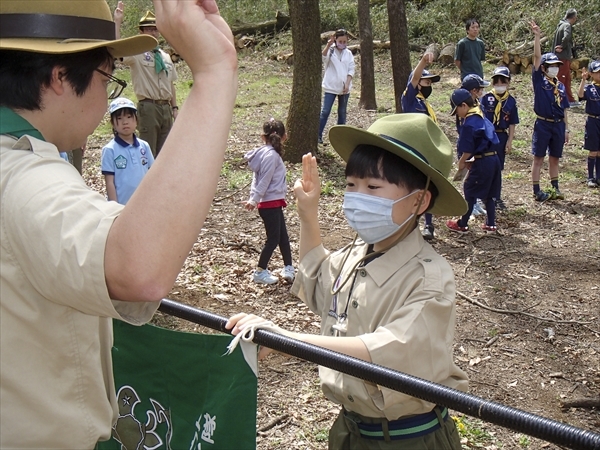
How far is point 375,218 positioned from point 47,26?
144 cm

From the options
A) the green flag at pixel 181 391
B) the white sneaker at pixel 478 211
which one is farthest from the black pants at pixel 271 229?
the green flag at pixel 181 391

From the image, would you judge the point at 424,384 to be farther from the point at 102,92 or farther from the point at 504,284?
the point at 504,284

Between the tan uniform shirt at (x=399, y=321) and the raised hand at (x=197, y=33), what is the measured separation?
1.14m

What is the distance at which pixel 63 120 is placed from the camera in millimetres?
1448

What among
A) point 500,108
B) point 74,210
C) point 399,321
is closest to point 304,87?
point 500,108

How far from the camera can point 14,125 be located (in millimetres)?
1366

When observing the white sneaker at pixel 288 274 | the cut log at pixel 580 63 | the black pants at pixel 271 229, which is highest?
the cut log at pixel 580 63

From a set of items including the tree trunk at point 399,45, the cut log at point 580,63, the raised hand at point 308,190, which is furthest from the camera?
the cut log at point 580,63

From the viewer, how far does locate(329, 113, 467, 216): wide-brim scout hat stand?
2457mm

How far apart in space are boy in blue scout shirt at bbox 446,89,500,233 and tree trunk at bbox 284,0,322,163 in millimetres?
2723

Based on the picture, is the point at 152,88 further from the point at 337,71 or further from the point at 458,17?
the point at 458,17

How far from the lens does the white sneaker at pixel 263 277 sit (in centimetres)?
657

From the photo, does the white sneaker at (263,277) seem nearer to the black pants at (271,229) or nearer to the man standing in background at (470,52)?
the black pants at (271,229)

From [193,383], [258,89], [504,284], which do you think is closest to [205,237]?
[504,284]
